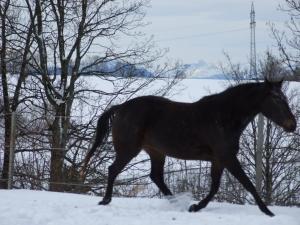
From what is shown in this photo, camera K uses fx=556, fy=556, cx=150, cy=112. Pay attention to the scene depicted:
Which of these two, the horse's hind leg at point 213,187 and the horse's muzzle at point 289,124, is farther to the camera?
the horse's hind leg at point 213,187

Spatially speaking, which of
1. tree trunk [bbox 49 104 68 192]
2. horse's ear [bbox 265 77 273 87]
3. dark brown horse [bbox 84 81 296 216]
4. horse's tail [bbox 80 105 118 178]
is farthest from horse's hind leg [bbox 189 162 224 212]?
tree trunk [bbox 49 104 68 192]

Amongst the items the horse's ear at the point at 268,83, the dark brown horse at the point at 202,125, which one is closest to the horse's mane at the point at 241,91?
Answer: the dark brown horse at the point at 202,125

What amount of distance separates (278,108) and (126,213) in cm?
226

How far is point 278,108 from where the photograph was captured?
687cm

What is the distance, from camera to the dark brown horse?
22.6 ft

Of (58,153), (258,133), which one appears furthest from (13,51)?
(258,133)

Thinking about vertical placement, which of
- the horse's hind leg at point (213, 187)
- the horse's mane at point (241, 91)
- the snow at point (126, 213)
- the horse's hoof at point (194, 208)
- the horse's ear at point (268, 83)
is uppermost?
the horse's ear at point (268, 83)

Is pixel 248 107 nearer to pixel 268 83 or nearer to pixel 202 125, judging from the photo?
pixel 268 83

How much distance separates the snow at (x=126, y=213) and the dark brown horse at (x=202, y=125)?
0.27 meters

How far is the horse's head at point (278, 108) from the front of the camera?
6.84 metres

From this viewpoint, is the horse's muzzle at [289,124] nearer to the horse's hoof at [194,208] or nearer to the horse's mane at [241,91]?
the horse's mane at [241,91]

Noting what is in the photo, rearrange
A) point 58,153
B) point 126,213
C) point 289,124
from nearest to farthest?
1. point 126,213
2. point 289,124
3. point 58,153

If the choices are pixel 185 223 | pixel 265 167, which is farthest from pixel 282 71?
pixel 185 223

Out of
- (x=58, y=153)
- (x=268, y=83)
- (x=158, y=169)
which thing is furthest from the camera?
(x=58, y=153)
